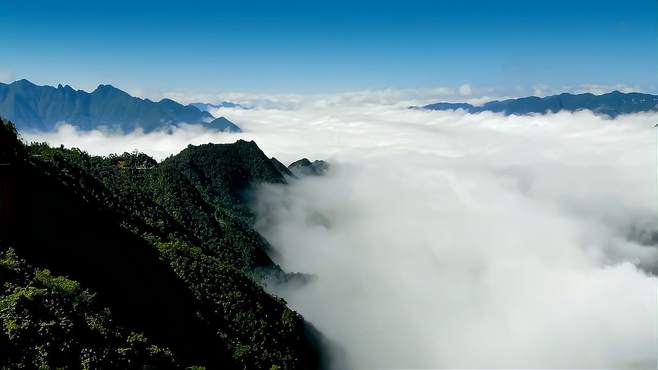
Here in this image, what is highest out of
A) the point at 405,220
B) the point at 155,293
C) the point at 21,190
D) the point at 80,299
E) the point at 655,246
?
the point at 21,190

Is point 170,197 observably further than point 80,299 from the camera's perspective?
Yes

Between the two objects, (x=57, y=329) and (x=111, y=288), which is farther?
(x=111, y=288)

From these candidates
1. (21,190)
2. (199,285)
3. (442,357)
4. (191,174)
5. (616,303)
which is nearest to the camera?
(21,190)

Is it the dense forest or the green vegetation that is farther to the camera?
the dense forest

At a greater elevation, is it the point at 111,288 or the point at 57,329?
the point at 57,329

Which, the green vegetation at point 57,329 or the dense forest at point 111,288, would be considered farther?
the dense forest at point 111,288

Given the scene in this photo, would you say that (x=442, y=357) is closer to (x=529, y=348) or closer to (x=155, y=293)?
(x=529, y=348)

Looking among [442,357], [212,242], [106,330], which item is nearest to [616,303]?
[442,357]

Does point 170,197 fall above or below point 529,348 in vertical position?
above
